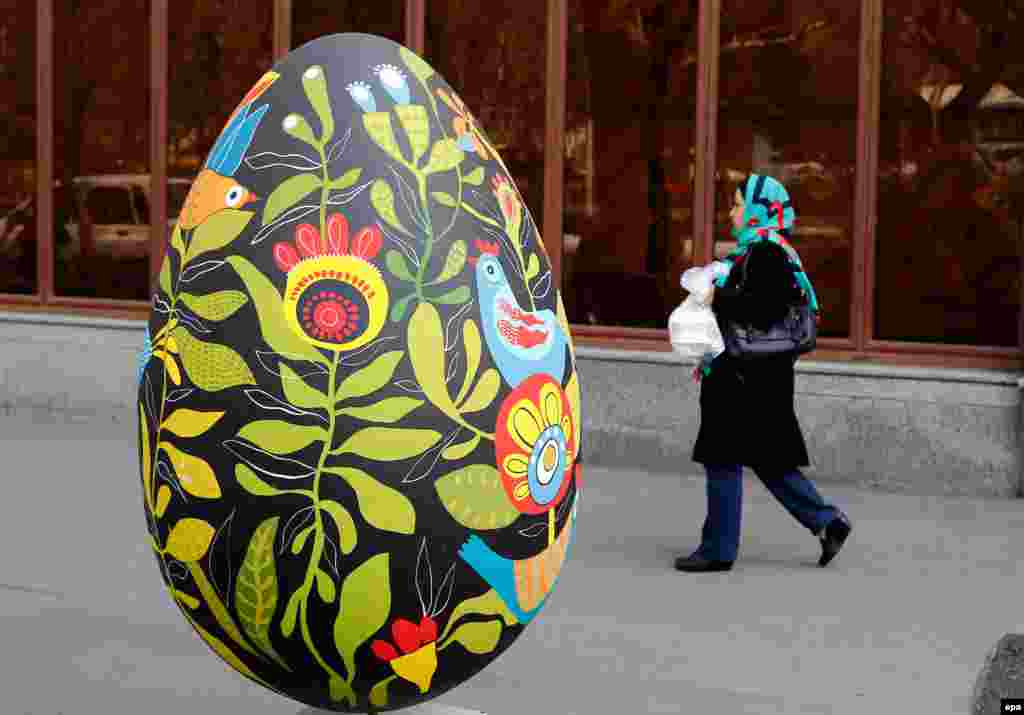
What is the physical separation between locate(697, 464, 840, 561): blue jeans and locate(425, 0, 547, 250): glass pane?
4285 mm

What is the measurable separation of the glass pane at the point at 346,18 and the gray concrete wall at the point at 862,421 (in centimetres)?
285

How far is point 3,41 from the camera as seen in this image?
44.8ft

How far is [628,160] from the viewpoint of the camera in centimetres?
1137

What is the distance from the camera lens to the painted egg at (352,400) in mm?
3732

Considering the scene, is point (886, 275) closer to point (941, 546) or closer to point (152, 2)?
point (941, 546)

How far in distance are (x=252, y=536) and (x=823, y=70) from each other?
7780mm

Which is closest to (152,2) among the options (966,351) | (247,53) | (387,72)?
(247,53)

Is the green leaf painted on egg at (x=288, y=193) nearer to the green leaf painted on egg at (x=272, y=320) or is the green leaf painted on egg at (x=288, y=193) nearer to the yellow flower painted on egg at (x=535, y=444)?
the green leaf painted on egg at (x=272, y=320)

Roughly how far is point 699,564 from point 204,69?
6.78 metres

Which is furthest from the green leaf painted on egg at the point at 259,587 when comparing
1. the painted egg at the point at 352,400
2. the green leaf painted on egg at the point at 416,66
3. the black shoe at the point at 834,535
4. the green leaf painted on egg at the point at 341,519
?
the black shoe at the point at 834,535

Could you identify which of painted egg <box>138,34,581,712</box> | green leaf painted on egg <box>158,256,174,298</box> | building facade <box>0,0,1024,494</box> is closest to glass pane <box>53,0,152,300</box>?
building facade <box>0,0,1024,494</box>

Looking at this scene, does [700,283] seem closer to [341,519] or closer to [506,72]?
[341,519]

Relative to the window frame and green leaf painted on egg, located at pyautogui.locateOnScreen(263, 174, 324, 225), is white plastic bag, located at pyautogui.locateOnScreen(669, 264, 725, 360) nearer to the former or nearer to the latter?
the window frame

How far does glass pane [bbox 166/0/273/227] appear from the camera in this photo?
12641mm
